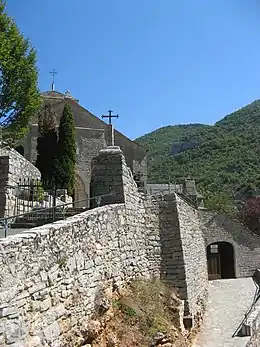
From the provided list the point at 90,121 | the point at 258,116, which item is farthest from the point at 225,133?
the point at 90,121

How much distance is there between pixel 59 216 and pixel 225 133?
77.3m

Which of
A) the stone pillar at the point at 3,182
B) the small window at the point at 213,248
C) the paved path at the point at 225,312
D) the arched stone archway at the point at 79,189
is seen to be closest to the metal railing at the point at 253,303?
the paved path at the point at 225,312

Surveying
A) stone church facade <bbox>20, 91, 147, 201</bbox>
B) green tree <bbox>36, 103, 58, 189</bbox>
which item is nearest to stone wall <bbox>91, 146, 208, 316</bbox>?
green tree <bbox>36, 103, 58, 189</bbox>

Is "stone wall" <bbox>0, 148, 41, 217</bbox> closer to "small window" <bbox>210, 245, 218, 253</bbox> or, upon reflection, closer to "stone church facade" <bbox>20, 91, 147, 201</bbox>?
"stone church facade" <bbox>20, 91, 147, 201</bbox>

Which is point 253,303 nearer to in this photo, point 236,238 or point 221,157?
point 236,238

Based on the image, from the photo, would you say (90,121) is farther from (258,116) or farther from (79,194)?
(258,116)

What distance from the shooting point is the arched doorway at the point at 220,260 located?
2647 cm

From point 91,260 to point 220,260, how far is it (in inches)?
838

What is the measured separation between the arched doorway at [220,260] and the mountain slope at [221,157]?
79.3 ft

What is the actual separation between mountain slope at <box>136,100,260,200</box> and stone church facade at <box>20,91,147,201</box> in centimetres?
1965

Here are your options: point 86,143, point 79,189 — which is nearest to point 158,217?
Result: point 79,189

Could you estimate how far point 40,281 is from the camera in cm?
564

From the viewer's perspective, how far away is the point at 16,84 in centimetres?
1542

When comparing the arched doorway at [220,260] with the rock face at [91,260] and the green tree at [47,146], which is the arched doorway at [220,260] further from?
the rock face at [91,260]
